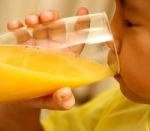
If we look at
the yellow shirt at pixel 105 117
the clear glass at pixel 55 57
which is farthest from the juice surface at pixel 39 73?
the yellow shirt at pixel 105 117

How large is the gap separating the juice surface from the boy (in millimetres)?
22

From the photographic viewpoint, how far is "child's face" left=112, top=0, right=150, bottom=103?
2.50 feet

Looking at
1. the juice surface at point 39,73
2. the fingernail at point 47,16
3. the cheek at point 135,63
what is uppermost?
the fingernail at point 47,16

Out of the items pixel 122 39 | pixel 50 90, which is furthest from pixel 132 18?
pixel 50 90

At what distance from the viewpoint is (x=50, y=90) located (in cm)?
67

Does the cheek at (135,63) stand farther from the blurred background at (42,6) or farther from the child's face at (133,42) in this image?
the blurred background at (42,6)

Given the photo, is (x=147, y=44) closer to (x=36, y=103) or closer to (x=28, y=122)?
(x=36, y=103)

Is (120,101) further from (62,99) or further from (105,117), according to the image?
(62,99)

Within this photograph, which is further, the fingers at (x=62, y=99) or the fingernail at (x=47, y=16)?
the fingernail at (x=47, y=16)

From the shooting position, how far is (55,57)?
2.24ft

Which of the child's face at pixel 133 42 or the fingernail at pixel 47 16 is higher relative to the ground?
the fingernail at pixel 47 16

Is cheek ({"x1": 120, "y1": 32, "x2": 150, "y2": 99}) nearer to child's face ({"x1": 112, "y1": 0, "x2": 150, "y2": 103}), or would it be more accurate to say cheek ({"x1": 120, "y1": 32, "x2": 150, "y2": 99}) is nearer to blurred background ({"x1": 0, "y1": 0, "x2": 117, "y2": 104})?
child's face ({"x1": 112, "y1": 0, "x2": 150, "y2": 103})

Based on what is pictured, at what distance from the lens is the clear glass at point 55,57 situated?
0.65 m

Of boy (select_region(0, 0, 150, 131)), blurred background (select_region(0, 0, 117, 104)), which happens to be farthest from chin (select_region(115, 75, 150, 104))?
blurred background (select_region(0, 0, 117, 104))
